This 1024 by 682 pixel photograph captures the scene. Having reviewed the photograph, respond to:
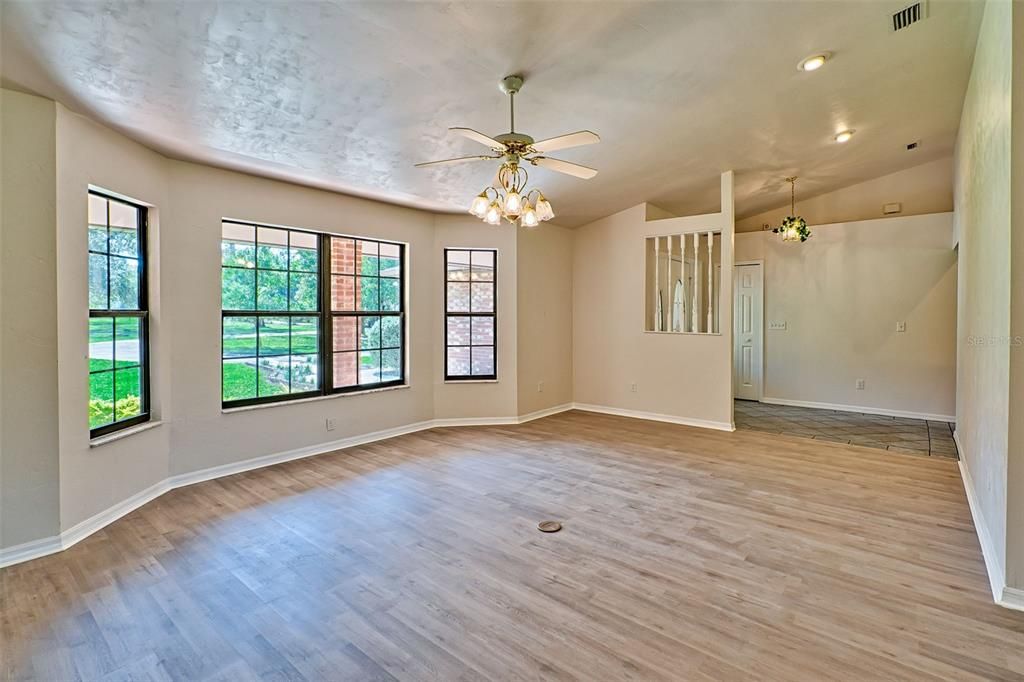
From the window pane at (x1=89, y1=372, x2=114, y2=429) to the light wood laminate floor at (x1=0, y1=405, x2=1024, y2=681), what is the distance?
709mm

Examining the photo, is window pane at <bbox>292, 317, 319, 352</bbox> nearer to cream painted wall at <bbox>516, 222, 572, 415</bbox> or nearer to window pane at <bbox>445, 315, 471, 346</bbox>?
window pane at <bbox>445, 315, 471, 346</bbox>

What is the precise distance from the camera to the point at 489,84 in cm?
310

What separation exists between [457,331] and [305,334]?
1884mm

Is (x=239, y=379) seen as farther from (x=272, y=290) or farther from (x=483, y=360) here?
(x=483, y=360)

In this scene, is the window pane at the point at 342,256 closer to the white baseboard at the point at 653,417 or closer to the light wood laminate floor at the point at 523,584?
the light wood laminate floor at the point at 523,584

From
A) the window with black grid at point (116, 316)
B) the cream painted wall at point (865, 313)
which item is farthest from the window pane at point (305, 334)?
the cream painted wall at point (865, 313)

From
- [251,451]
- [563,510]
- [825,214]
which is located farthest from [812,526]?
[825,214]

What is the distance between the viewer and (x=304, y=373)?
4.78 m

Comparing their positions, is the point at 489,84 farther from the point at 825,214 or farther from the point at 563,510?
the point at 825,214

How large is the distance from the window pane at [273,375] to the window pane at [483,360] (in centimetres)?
227

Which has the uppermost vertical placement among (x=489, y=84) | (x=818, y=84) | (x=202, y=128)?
(x=818, y=84)

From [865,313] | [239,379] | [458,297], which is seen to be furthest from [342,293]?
[865,313]

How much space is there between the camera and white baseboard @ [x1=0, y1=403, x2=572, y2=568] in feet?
9.16

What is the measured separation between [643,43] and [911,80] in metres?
2.57
